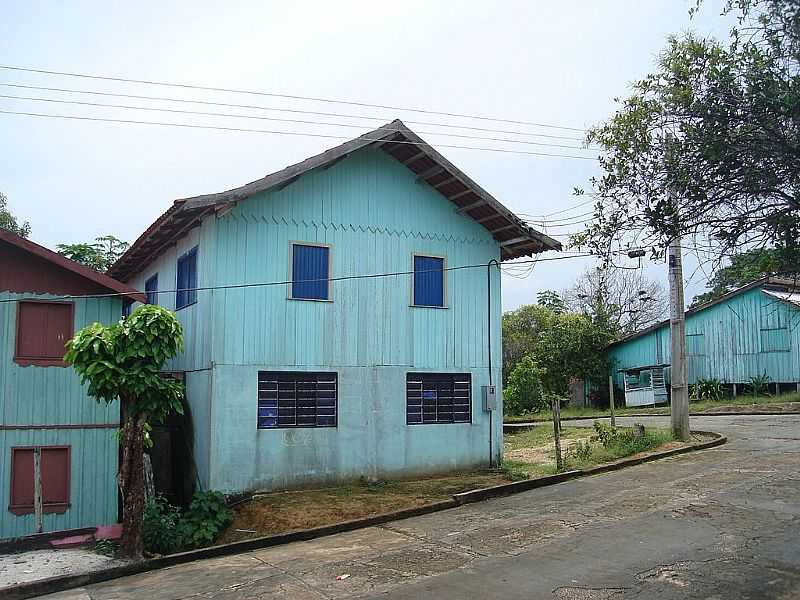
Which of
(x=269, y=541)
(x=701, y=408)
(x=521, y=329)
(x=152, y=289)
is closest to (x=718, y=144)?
(x=269, y=541)

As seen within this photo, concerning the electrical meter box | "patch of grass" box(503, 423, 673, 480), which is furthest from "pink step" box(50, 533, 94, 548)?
the electrical meter box

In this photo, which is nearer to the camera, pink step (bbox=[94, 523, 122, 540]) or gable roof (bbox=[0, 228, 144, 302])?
pink step (bbox=[94, 523, 122, 540])

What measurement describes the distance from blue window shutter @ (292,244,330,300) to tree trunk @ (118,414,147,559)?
13.6ft

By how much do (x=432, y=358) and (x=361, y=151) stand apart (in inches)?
182

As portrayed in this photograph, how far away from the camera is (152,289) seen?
19406 mm

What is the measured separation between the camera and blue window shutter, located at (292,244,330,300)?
1531 cm

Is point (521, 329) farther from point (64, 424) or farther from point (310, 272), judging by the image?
point (64, 424)

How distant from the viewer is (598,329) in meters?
36.3

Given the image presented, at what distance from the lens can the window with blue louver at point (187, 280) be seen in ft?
51.6

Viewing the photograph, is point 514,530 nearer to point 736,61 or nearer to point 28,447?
point 736,61

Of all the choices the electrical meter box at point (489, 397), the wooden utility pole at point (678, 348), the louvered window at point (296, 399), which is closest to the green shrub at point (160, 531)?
the louvered window at point (296, 399)

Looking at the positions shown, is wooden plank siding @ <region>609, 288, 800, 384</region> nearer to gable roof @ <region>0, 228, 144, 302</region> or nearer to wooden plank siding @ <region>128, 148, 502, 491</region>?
wooden plank siding @ <region>128, 148, 502, 491</region>

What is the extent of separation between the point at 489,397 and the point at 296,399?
4.37 meters

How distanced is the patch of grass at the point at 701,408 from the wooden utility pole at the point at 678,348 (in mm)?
10794
